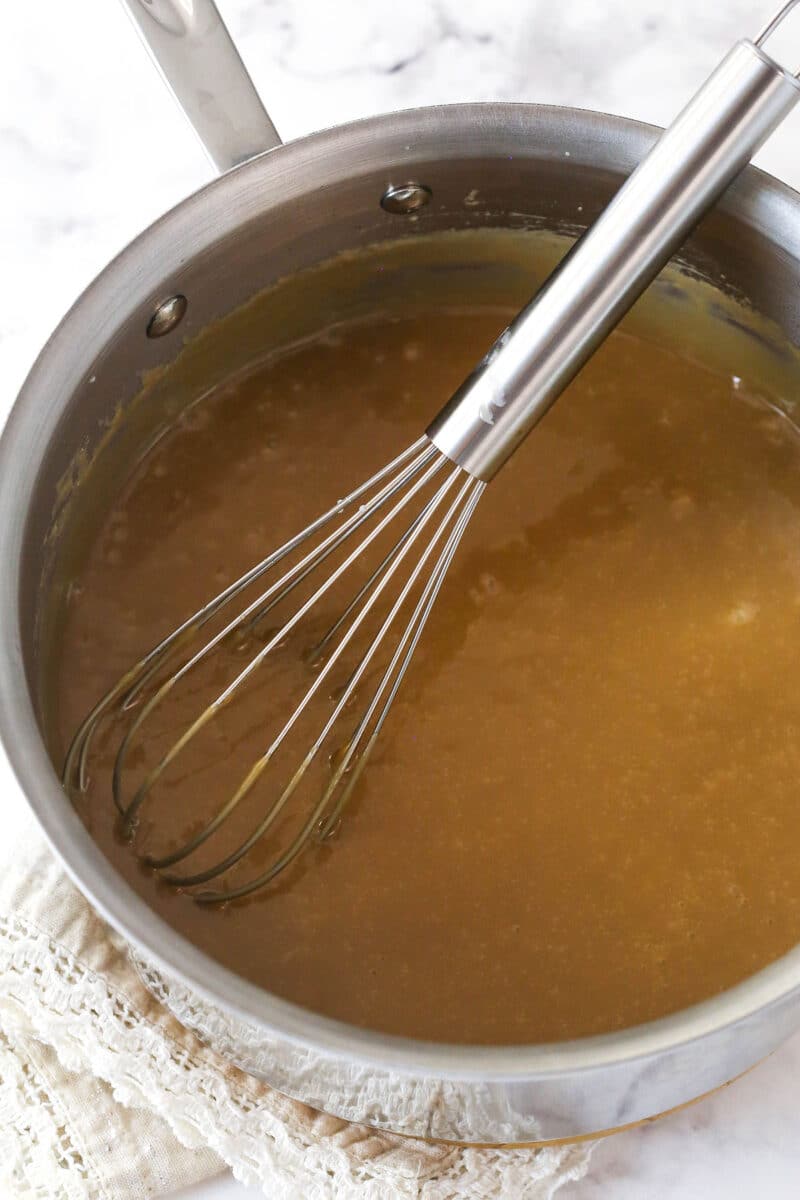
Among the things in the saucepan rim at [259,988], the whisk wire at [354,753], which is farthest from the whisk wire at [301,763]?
the saucepan rim at [259,988]

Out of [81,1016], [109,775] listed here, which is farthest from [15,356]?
[81,1016]

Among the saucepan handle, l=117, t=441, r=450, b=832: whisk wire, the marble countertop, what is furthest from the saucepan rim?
the marble countertop

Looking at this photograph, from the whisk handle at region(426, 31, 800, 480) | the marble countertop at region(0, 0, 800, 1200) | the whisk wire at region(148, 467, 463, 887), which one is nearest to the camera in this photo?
the whisk handle at region(426, 31, 800, 480)

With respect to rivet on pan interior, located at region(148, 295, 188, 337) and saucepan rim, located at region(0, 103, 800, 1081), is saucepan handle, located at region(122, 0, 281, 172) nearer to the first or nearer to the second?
rivet on pan interior, located at region(148, 295, 188, 337)

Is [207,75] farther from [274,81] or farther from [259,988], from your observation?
[259,988]

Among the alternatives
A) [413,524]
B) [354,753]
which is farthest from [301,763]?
[413,524]

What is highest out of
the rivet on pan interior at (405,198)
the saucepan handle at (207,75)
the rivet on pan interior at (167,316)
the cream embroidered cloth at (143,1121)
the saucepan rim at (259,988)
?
the rivet on pan interior at (405,198)

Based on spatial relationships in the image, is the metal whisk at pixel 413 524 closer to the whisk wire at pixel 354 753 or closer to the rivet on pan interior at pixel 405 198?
the whisk wire at pixel 354 753

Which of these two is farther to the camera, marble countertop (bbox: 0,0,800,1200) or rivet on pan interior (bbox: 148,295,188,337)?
marble countertop (bbox: 0,0,800,1200)
